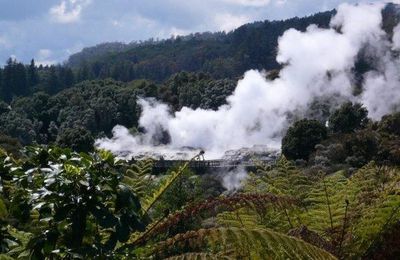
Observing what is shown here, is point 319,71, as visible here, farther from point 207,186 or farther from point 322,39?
point 207,186

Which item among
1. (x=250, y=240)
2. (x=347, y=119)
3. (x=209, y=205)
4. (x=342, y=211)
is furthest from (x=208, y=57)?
(x=250, y=240)

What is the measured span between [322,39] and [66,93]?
27.0 m

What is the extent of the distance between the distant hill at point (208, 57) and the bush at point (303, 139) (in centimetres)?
6884

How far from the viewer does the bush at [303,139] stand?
31781mm

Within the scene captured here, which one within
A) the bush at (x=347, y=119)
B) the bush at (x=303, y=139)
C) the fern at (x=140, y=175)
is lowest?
the fern at (x=140, y=175)

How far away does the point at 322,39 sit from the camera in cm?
6862

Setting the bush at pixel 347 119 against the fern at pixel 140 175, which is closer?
the fern at pixel 140 175

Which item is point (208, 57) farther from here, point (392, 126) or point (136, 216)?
point (136, 216)

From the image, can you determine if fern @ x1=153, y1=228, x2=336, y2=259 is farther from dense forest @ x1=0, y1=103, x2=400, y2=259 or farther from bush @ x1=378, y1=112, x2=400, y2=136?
bush @ x1=378, y1=112, x2=400, y2=136

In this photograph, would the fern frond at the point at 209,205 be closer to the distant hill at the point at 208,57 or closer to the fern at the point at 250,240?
the fern at the point at 250,240

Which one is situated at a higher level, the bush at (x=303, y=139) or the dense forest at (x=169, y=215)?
the bush at (x=303, y=139)

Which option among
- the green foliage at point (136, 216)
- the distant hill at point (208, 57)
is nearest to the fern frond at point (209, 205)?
the green foliage at point (136, 216)

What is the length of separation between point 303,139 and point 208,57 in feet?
330

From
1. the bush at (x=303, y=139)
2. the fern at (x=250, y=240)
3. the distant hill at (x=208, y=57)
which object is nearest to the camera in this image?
the fern at (x=250, y=240)
